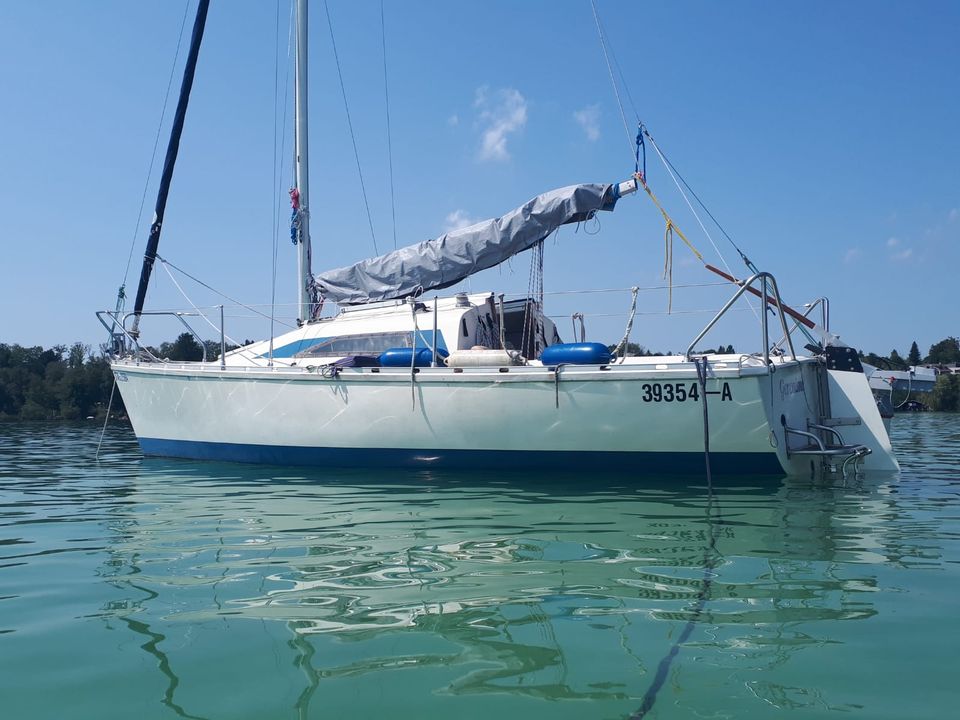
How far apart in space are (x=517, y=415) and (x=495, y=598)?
5.01 metres

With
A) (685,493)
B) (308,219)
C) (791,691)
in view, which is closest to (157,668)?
(791,691)

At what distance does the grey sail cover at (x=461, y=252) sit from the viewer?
34.3 feet

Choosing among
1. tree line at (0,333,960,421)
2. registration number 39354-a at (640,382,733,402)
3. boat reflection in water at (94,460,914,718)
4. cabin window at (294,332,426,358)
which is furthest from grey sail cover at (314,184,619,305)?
tree line at (0,333,960,421)

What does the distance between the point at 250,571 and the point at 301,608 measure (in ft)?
3.09

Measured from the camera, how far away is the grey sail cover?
1047 centimetres

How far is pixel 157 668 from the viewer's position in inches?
114

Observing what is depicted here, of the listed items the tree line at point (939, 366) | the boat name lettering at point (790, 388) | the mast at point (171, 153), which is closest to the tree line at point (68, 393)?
the tree line at point (939, 366)

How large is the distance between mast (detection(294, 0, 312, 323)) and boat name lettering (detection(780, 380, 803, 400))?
8.24m

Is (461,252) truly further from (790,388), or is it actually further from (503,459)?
(790,388)

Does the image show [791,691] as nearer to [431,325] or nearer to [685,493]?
[685,493]

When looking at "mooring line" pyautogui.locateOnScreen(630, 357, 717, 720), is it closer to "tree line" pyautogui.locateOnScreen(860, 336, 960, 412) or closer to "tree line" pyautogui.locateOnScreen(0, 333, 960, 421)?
"tree line" pyautogui.locateOnScreen(860, 336, 960, 412)

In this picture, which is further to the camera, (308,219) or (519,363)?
(308,219)

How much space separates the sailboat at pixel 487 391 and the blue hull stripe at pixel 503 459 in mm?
20

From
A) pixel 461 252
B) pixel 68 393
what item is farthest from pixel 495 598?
pixel 68 393
